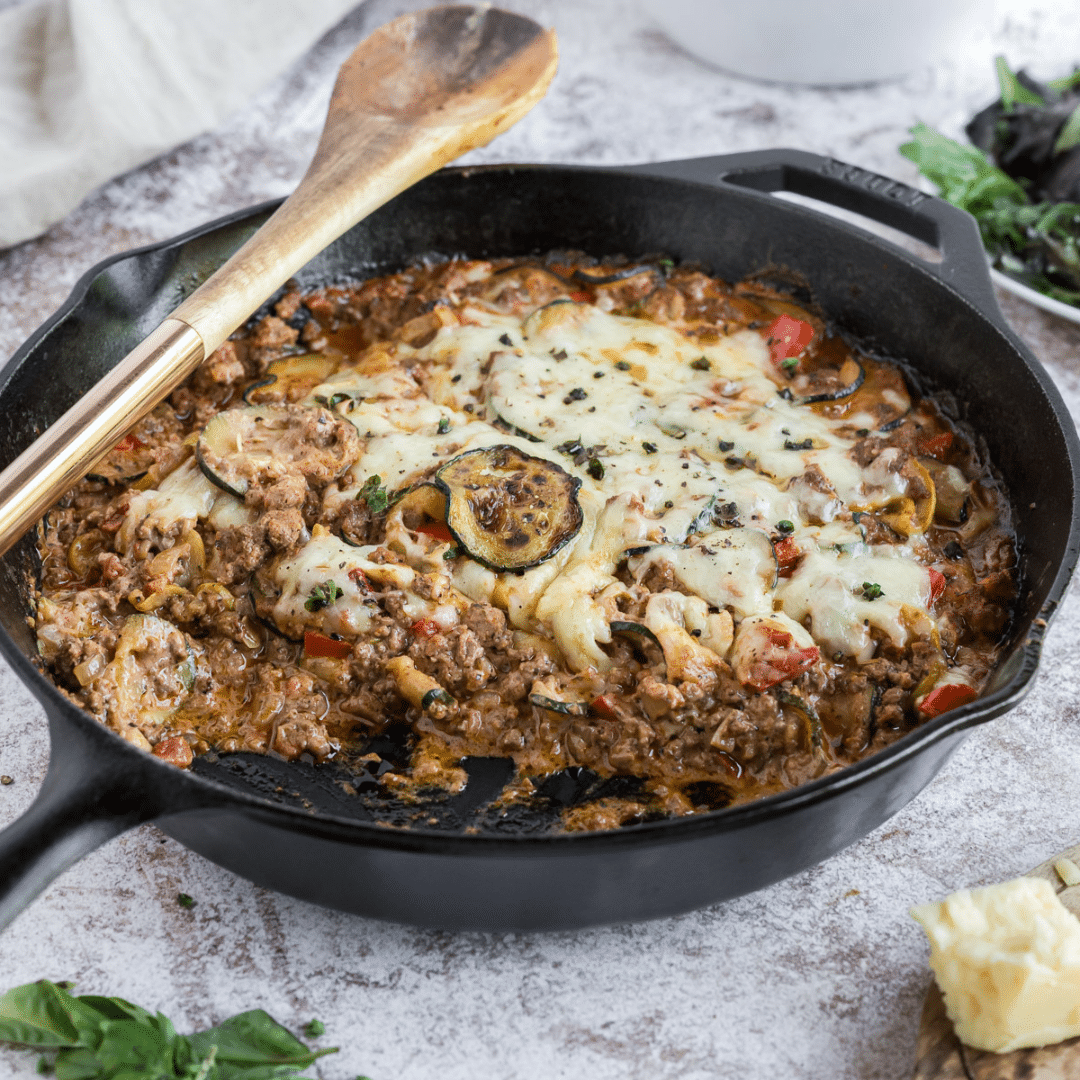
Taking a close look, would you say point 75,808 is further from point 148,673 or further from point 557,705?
point 557,705

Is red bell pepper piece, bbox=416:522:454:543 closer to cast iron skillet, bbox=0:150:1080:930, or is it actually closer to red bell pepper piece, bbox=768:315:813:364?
cast iron skillet, bbox=0:150:1080:930

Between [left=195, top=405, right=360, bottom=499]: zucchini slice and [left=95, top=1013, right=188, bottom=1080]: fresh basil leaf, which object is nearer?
[left=95, top=1013, right=188, bottom=1080]: fresh basil leaf

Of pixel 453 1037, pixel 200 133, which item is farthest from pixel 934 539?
pixel 200 133

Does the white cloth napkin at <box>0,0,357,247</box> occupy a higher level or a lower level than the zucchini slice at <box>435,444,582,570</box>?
higher

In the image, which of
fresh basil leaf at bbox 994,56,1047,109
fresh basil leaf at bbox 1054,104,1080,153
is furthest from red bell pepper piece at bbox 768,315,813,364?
fresh basil leaf at bbox 994,56,1047,109

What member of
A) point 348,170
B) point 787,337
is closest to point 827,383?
point 787,337

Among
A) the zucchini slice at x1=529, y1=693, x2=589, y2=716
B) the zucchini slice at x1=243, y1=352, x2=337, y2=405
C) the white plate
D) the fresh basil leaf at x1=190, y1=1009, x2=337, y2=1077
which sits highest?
the zucchini slice at x1=243, y1=352, x2=337, y2=405

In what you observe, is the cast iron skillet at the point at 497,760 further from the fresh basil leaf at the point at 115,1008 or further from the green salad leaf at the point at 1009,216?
the green salad leaf at the point at 1009,216

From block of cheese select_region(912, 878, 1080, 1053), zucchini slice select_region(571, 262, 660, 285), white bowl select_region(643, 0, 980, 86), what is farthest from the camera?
white bowl select_region(643, 0, 980, 86)
